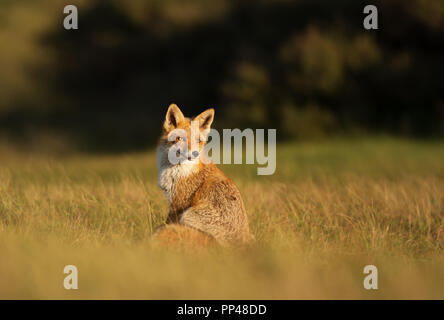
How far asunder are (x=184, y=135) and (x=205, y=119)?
342mm

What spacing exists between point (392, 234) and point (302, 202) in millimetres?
1635

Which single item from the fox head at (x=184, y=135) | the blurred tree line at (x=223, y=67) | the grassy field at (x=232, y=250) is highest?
the blurred tree line at (x=223, y=67)

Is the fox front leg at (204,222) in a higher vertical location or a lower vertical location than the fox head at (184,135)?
lower

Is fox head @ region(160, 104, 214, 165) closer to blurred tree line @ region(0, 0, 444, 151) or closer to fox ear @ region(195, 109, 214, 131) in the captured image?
fox ear @ region(195, 109, 214, 131)

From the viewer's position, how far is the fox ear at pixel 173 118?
17.4 ft

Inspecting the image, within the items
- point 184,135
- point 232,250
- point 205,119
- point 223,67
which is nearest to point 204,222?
point 232,250

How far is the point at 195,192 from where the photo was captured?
523 cm

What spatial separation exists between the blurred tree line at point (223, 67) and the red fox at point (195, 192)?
14.9 m

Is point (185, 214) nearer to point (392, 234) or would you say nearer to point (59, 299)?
point (59, 299)

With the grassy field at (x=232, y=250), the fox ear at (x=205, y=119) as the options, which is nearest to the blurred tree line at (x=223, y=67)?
the grassy field at (x=232, y=250)

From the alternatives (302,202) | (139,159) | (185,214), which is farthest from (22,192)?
(139,159)

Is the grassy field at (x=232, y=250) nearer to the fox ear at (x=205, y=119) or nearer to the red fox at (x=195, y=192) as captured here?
the red fox at (x=195, y=192)

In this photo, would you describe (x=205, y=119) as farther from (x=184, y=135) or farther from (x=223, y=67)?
(x=223, y=67)

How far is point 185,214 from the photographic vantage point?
4895 mm
